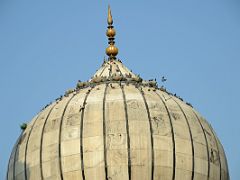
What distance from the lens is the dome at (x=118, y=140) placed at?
189 feet

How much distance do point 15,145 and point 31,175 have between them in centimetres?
257

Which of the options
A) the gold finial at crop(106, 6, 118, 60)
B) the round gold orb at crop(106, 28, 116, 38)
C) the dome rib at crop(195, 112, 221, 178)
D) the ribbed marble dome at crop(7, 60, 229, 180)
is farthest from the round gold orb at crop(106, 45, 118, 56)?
the dome rib at crop(195, 112, 221, 178)

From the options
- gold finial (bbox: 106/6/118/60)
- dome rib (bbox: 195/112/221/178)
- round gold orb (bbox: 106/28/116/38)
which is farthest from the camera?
round gold orb (bbox: 106/28/116/38)

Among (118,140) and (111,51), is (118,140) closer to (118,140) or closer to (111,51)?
(118,140)

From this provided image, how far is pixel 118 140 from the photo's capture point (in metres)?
57.9

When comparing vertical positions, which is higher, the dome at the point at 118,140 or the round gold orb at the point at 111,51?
the round gold orb at the point at 111,51

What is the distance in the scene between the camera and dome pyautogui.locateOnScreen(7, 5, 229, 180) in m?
57.7

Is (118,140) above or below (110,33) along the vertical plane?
below

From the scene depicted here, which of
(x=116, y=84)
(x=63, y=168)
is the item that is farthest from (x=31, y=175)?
(x=116, y=84)

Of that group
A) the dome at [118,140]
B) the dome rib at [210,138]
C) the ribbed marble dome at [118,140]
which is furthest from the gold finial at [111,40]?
the dome rib at [210,138]

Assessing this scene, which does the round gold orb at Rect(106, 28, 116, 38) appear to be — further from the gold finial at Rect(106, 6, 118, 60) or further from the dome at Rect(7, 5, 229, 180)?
the dome at Rect(7, 5, 229, 180)

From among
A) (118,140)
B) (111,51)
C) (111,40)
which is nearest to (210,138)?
(118,140)

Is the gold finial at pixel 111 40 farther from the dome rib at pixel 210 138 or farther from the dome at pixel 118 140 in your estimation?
the dome rib at pixel 210 138

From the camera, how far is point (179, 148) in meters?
58.6
